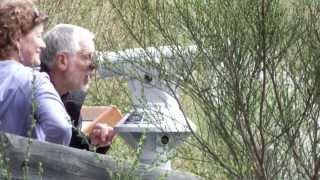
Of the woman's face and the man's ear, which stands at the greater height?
the man's ear

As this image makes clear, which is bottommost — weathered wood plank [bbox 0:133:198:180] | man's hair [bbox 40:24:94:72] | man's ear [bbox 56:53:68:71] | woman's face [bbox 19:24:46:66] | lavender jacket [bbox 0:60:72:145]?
weathered wood plank [bbox 0:133:198:180]

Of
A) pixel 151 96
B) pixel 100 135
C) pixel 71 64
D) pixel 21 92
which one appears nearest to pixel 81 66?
pixel 71 64

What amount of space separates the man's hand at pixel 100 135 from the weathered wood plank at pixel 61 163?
0.84 m

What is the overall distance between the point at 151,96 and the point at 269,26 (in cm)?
68

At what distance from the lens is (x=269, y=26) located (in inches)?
193

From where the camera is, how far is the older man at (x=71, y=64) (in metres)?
4.61

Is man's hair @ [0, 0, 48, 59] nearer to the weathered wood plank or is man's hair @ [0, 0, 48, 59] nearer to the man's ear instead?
the man's ear

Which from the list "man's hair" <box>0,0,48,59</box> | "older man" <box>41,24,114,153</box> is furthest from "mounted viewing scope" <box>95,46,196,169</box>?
"man's hair" <box>0,0,48,59</box>

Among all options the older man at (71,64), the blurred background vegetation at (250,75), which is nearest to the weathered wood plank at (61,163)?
the older man at (71,64)

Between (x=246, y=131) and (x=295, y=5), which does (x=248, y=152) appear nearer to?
(x=246, y=131)

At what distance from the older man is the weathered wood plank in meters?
1.00

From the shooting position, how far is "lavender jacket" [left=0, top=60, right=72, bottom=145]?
12.4 ft

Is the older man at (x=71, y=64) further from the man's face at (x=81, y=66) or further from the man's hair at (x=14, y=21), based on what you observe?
the man's hair at (x=14, y=21)

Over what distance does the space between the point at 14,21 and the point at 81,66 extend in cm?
74
